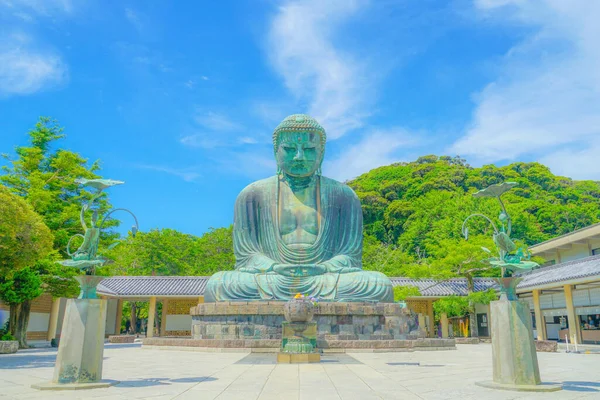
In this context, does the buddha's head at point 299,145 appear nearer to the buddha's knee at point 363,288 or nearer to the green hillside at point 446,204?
the buddha's knee at point 363,288

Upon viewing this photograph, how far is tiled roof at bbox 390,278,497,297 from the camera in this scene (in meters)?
24.8

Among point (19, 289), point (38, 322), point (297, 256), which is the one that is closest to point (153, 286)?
point (38, 322)

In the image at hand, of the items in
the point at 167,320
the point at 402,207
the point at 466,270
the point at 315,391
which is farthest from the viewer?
the point at 402,207

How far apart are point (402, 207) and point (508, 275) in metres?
38.7

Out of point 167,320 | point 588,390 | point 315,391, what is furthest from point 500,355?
point 167,320

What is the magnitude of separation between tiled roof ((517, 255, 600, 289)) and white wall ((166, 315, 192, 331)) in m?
16.5

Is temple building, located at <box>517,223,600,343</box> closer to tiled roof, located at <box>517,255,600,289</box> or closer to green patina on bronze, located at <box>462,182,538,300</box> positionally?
tiled roof, located at <box>517,255,600,289</box>

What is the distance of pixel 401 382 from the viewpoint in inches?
245

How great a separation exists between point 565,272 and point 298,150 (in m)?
13.1

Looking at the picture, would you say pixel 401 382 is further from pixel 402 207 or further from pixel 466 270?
pixel 402 207

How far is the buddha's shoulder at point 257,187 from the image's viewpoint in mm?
15414

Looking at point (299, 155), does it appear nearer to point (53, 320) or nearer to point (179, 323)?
point (53, 320)

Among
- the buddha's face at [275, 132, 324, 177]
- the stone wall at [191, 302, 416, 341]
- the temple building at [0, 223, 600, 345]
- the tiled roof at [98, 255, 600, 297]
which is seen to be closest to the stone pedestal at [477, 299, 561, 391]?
the stone wall at [191, 302, 416, 341]

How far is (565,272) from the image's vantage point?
2086 cm
